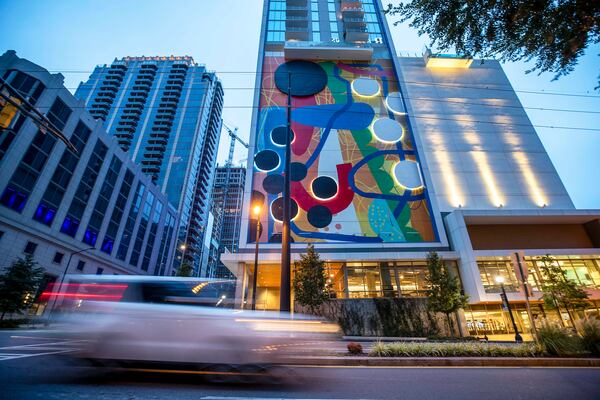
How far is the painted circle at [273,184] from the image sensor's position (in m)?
24.9

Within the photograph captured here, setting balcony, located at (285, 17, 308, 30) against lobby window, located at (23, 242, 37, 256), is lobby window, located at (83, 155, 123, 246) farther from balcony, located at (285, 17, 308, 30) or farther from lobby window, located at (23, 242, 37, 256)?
balcony, located at (285, 17, 308, 30)

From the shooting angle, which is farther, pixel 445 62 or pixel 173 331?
pixel 445 62

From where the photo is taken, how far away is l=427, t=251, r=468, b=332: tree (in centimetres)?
1819

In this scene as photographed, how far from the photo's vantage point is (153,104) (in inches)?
3467

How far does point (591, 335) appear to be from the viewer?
7.74 meters


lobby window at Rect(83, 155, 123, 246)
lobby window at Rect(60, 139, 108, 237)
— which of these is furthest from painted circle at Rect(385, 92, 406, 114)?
lobby window at Rect(83, 155, 123, 246)

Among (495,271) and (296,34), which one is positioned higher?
(296,34)

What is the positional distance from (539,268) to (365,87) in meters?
25.6

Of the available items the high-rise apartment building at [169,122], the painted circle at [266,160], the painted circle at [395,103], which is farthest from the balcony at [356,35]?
the high-rise apartment building at [169,122]

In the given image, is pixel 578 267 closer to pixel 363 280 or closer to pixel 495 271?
pixel 495 271

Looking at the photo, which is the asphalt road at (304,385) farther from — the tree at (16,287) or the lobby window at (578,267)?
the tree at (16,287)

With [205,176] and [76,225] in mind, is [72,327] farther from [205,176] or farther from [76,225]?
[205,176]

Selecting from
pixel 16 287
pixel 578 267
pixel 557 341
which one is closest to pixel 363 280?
pixel 557 341

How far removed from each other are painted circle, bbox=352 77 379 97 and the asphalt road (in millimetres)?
30603
